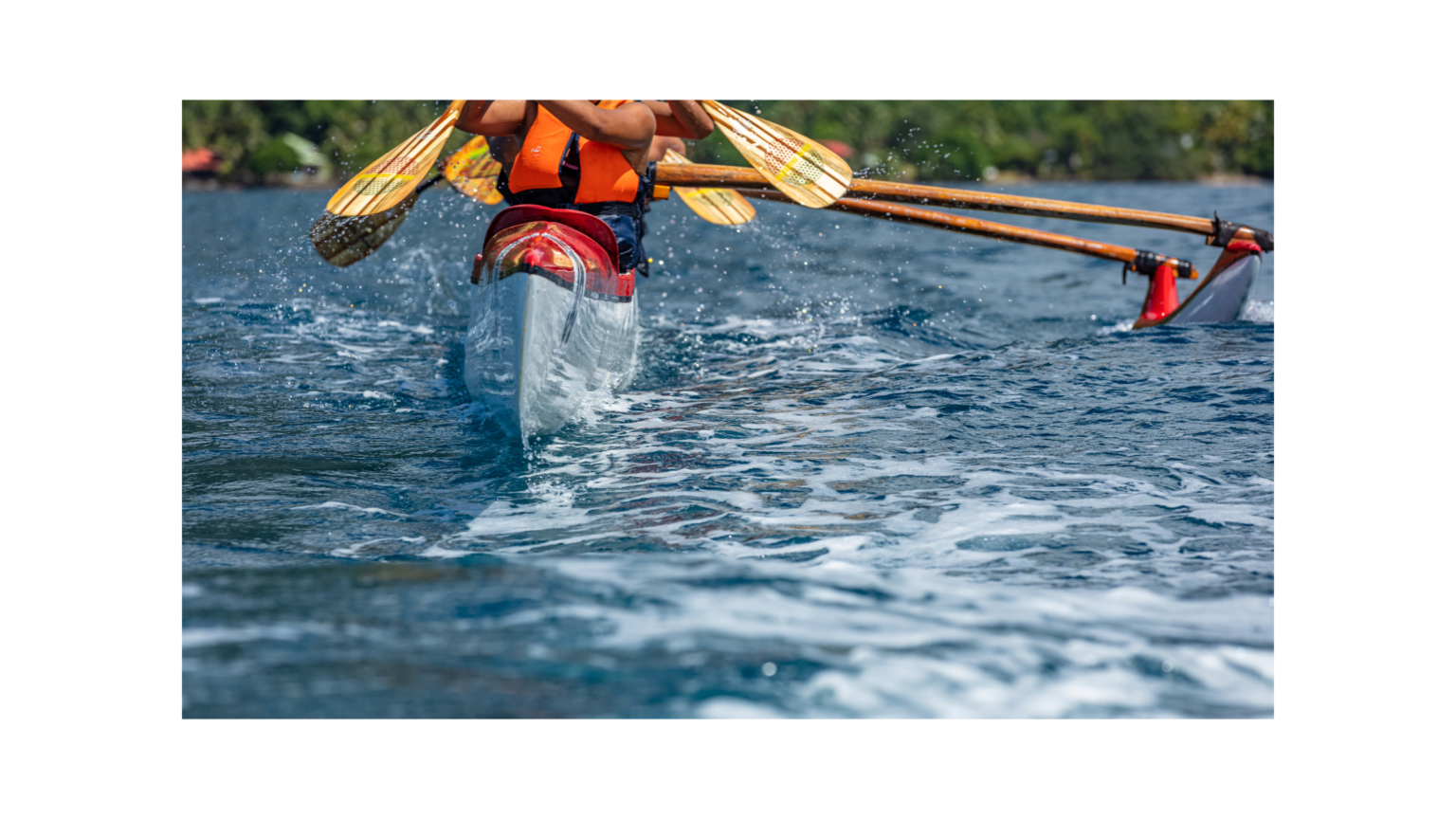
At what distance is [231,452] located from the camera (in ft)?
17.7

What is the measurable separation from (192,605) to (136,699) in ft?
1.05

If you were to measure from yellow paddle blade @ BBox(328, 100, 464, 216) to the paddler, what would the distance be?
29 centimetres

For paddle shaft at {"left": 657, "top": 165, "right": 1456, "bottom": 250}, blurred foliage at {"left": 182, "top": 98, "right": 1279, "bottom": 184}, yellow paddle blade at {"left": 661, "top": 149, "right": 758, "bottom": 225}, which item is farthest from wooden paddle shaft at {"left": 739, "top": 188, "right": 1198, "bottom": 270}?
blurred foliage at {"left": 182, "top": 98, "right": 1279, "bottom": 184}

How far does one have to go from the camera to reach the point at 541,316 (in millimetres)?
5285

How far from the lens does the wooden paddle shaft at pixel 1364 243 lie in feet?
12.9

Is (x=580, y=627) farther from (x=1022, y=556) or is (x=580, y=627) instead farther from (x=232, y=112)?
(x=232, y=112)

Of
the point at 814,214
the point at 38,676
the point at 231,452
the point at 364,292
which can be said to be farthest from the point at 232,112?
the point at 38,676

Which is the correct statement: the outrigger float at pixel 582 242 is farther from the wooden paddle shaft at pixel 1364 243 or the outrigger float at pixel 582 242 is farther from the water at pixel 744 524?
the water at pixel 744 524

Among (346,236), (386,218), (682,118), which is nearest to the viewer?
(682,118)

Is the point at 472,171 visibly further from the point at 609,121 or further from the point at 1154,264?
the point at 1154,264

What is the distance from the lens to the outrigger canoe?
5.30 meters

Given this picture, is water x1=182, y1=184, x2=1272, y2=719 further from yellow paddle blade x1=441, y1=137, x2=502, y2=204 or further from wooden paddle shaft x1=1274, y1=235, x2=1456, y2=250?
yellow paddle blade x1=441, y1=137, x2=502, y2=204

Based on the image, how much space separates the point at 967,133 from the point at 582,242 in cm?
4561

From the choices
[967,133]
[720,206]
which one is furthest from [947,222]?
[967,133]
